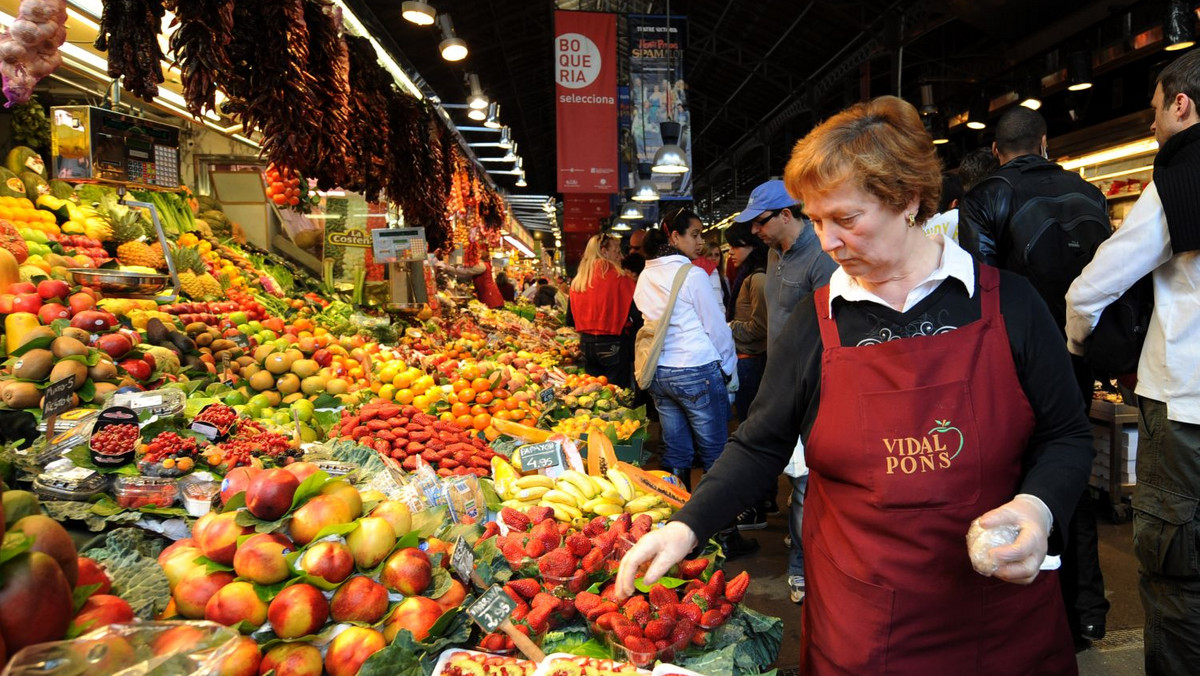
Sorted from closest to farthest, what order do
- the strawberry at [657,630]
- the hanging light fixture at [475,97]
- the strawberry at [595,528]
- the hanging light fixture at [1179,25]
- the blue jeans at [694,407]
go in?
the strawberry at [657,630] < the strawberry at [595,528] < the blue jeans at [694,407] < the hanging light fixture at [1179,25] < the hanging light fixture at [475,97]

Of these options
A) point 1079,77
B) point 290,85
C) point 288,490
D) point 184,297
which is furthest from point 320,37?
point 1079,77

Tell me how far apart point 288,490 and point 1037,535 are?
5.83 feet

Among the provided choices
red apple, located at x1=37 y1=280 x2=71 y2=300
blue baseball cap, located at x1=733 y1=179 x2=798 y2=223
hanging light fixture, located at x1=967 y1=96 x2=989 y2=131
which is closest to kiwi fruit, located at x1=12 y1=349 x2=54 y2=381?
red apple, located at x1=37 y1=280 x2=71 y2=300

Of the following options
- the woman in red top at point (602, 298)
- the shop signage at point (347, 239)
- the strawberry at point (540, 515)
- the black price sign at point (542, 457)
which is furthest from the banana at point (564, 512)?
the shop signage at point (347, 239)

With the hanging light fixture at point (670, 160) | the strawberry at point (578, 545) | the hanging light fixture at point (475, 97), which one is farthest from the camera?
the hanging light fixture at point (475, 97)

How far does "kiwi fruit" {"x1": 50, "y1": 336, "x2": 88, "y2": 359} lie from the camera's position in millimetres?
2963

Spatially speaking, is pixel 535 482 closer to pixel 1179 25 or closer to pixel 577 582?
pixel 577 582

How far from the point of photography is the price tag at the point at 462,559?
1801 mm

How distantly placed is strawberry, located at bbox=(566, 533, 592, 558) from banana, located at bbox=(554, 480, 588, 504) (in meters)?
0.58

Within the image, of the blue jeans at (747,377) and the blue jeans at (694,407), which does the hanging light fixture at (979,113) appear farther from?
the blue jeans at (694,407)

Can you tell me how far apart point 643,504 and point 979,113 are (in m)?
9.84

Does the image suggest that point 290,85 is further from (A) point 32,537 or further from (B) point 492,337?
(B) point 492,337

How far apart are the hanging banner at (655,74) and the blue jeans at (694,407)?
15.9 ft

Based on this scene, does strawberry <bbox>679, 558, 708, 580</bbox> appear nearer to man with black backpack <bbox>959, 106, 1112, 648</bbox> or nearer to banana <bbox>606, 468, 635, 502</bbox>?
banana <bbox>606, 468, 635, 502</bbox>
